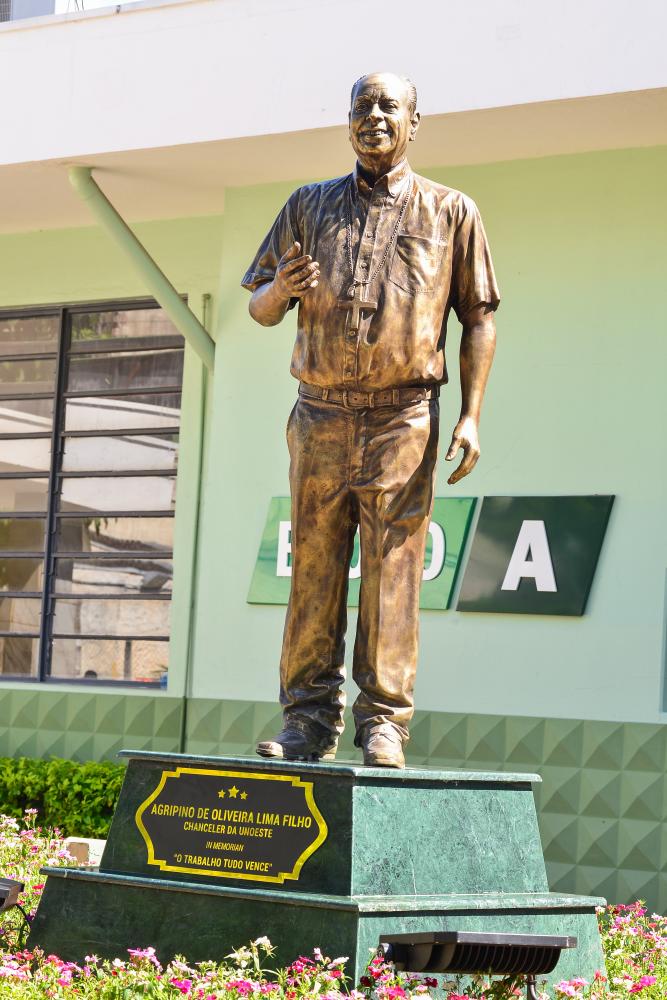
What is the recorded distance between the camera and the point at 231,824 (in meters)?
5.05

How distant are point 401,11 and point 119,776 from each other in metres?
5.00

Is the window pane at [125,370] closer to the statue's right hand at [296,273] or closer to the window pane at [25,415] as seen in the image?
the window pane at [25,415]

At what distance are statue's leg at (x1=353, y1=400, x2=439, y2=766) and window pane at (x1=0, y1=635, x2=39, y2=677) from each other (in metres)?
6.04

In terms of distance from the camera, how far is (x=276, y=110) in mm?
8906

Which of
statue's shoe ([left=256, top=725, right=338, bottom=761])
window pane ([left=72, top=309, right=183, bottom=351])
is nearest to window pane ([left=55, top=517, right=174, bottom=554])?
window pane ([left=72, top=309, right=183, bottom=351])

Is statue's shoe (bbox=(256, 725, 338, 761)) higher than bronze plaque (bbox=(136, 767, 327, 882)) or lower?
higher

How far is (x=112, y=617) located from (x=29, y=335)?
91.2 inches

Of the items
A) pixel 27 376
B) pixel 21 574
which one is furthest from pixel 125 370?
pixel 21 574

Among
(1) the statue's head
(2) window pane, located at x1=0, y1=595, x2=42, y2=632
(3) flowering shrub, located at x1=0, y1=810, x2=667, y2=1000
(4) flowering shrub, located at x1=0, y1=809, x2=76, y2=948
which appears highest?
(1) the statue's head

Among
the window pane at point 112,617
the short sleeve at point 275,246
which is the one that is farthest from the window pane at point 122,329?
the short sleeve at point 275,246

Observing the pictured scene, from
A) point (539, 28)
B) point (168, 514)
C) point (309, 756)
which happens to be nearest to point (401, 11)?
point (539, 28)

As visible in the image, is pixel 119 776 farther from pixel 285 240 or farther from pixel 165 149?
pixel 285 240

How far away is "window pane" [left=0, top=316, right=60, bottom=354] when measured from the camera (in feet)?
37.5

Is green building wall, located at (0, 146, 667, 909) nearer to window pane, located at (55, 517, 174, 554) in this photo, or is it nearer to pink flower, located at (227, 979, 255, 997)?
window pane, located at (55, 517, 174, 554)
